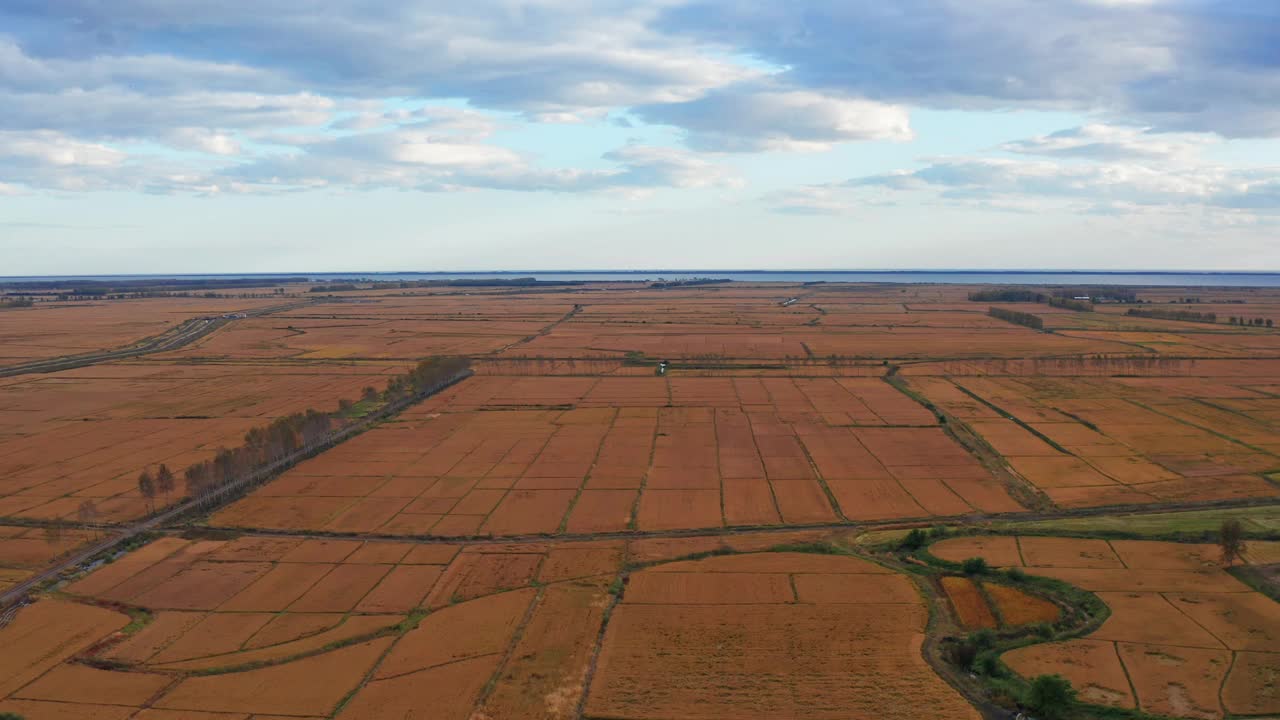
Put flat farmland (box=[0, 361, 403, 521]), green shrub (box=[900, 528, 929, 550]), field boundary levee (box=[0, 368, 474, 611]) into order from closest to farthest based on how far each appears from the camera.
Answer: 1. field boundary levee (box=[0, 368, 474, 611])
2. green shrub (box=[900, 528, 929, 550])
3. flat farmland (box=[0, 361, 403, 521])

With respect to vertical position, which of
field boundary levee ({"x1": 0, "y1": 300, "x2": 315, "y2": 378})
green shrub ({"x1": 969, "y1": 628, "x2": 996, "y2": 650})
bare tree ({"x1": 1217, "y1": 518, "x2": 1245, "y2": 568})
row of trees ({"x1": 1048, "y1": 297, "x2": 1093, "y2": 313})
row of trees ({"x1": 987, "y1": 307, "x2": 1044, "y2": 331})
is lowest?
green shrub ({"x1": 969, "y1": 628, "x2": 996, "y2": 650})

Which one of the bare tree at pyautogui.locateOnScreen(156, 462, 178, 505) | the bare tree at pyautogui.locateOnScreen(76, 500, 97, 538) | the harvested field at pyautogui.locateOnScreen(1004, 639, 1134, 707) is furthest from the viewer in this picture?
the bare tree at pyautogui.locateOnScreen(156, 462, 178, 505)

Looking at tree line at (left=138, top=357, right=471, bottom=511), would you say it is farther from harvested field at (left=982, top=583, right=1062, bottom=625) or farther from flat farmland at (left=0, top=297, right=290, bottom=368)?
flat farmland at (left=0, top=297, right=290, bottom=368)

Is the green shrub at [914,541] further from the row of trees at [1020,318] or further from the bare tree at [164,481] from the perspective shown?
the row of trees at [1020,318]

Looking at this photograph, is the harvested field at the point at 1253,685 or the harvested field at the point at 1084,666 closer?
the harvested field at the point at 1253,685

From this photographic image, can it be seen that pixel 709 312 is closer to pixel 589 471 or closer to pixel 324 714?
pixel 589 471

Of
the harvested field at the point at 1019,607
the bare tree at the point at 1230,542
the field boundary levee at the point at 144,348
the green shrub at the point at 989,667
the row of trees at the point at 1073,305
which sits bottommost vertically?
the green shrub at the point at 989,667

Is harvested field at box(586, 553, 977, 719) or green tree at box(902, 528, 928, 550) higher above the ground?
green tree at box(902, 528, 928, 550)

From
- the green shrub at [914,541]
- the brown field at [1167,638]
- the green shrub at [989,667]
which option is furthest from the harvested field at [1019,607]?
the green shrub at [914,541]

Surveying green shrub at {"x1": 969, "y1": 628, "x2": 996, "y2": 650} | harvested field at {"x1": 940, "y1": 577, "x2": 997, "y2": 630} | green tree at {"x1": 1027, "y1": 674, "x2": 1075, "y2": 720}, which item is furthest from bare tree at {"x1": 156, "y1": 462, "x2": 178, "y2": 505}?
green tree at {"x1": 1027, "y1": 674, "x2": 1075, "y2": 720}
